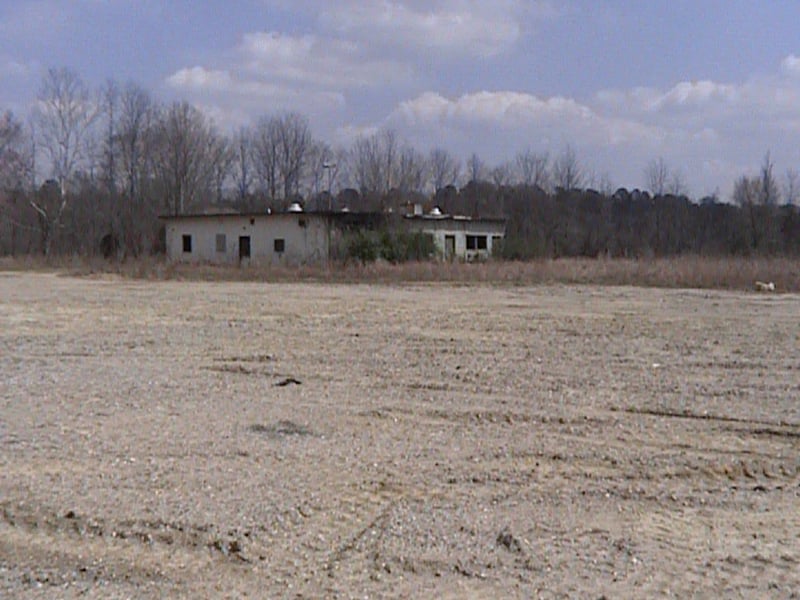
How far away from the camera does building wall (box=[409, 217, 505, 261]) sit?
4322 centimetres

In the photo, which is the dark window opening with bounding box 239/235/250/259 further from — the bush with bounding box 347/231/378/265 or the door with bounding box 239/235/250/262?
the bush with bounding box 347/231/378/265

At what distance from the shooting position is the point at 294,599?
3883mm

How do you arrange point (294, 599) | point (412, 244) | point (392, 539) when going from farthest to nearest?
point (412, 244)
point (392, 539)
point (294, 599)

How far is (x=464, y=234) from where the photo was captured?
46.4 m

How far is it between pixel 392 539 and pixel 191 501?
4.90 feet

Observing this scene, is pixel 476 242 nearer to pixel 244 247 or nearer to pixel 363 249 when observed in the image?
pixel 363 249

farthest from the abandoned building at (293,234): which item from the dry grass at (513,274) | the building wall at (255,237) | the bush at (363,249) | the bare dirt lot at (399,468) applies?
the bare dirt lot at (399,468)

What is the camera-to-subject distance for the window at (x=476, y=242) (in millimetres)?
46969

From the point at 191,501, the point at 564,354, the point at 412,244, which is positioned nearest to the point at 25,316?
the point at 564,354

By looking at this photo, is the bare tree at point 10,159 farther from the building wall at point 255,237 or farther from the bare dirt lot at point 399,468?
the bare dirt lot at point 399,468

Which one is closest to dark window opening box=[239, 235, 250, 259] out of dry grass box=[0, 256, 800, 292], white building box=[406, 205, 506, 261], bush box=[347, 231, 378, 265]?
dry grass box=[0, 256, 800, 292]

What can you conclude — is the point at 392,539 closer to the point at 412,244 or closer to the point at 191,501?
the point at 191,501

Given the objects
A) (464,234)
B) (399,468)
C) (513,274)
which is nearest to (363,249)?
(464,234)

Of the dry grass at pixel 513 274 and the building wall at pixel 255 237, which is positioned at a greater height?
the building wall at pixel 255 237
